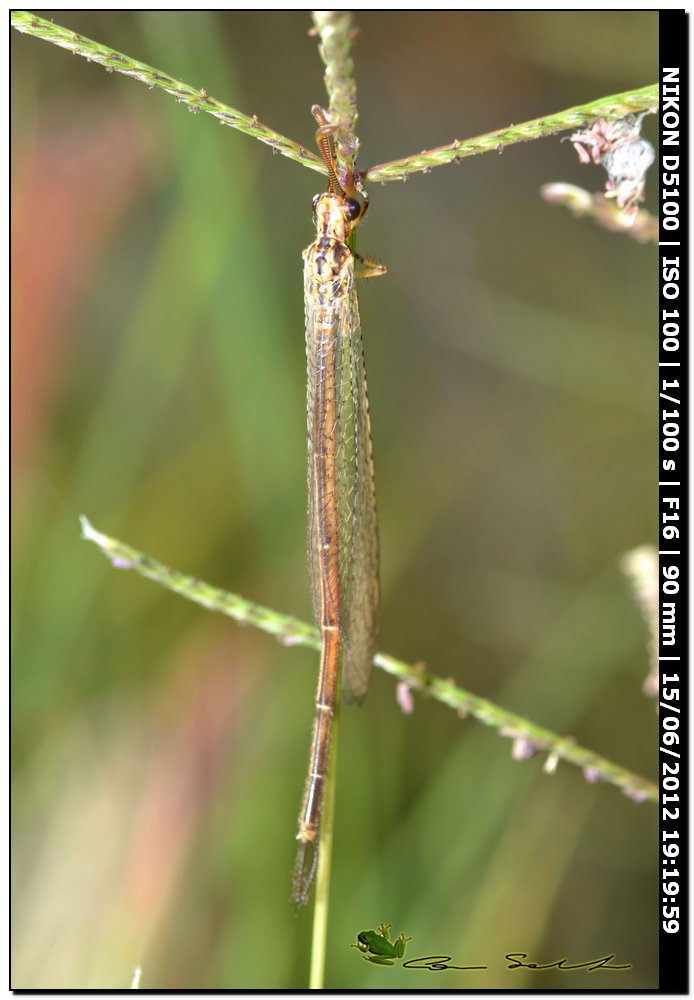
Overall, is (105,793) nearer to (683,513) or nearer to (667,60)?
(683,513)

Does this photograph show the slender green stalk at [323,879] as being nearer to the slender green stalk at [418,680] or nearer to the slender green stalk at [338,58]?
the slender green stalk at [418,680]

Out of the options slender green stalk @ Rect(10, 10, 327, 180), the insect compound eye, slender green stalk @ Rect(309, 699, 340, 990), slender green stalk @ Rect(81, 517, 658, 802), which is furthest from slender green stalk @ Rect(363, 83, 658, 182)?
slender green stalk @ Rect(309, 699, 340, 990)

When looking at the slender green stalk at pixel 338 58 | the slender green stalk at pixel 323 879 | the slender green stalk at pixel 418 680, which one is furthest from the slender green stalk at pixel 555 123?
the slender green stalk at pixel 323 879

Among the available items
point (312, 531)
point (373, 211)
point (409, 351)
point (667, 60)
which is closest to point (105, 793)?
point (312, 531)

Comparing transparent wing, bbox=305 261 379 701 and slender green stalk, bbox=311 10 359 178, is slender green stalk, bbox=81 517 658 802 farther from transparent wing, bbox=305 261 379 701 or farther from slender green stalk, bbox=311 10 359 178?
slender green stalk, bbox=311 10 359 178

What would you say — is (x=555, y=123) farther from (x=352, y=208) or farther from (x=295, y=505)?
(x=295, y=505)
